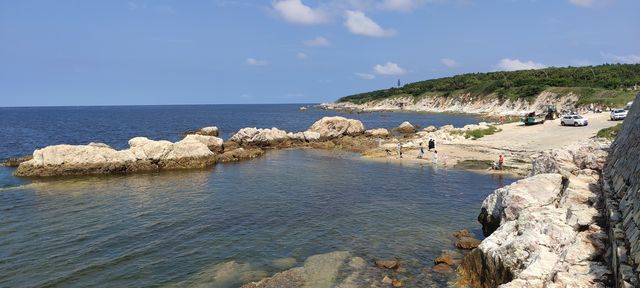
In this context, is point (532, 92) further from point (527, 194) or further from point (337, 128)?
point (527, 194)

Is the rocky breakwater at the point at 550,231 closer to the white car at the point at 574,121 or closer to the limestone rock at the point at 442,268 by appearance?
the limestone rock at the point at 442,268

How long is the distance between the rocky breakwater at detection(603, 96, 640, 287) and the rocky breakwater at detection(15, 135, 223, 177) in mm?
39578

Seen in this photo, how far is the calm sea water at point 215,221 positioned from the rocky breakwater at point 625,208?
811 centimetres

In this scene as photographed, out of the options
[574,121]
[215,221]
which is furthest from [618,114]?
[215,221]

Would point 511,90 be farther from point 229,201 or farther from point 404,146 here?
point 229,201

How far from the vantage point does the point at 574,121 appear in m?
58.1

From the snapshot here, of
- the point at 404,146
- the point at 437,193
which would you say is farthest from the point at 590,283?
the point at 404,146

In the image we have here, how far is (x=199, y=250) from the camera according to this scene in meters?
21.0

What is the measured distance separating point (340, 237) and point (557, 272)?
1266 centimetres

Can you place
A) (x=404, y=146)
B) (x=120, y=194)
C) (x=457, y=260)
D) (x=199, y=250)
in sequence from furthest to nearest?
(x=404, y=146) → (x=120, y=194) → (x=199, y=250) → (x=457, y=260)

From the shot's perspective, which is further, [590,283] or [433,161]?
[433,161]

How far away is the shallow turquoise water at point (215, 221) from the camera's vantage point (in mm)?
19312

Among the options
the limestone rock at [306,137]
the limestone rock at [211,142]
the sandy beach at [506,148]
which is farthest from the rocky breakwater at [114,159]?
the sandy beach at [506,148]

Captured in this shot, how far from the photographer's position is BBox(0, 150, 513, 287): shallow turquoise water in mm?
19312
